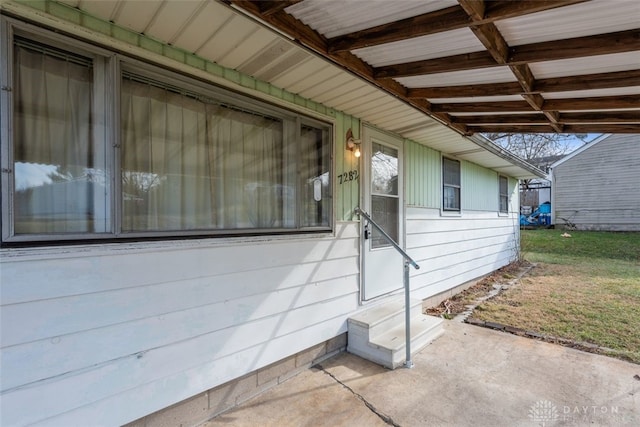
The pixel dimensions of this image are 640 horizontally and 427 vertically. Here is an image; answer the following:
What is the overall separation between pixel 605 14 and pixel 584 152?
18.9 metres

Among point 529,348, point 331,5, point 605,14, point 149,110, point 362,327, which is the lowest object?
point 529,348

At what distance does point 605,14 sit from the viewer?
5.70 feet

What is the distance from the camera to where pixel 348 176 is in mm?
3709

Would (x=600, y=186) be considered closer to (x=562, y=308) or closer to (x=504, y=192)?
(x=504, y=192)

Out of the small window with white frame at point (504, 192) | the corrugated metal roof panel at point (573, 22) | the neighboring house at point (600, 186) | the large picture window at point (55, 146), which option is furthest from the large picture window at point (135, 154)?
the neighboring house at point (600, 186)

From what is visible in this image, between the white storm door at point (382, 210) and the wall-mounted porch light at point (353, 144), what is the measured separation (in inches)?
7.7

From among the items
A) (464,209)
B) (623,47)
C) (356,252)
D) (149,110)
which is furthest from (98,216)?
(464,209)

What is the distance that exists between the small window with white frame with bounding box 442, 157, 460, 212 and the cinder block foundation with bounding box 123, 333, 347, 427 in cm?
363

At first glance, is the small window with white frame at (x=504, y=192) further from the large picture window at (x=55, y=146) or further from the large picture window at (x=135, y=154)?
the large picture window at (x=55, y=146)

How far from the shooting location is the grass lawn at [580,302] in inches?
161

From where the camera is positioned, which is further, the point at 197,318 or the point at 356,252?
the point at 356,252

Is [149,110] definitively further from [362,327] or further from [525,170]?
[525,170]

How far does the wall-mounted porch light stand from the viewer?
370cm

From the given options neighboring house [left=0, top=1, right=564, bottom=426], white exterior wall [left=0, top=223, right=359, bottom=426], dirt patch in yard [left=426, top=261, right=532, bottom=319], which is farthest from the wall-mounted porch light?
dirt patch in yard [left=426, top=261, right=532, bottom=319]
